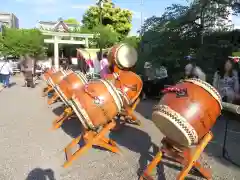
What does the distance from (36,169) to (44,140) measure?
1.17 m

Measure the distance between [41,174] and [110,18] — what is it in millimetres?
27431

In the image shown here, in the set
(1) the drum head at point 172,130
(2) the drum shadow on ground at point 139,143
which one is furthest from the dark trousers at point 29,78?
(1) the drum head at point 172,130

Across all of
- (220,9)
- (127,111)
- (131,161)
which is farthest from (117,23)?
(131,161)

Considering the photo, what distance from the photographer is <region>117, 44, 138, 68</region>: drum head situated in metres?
6.25

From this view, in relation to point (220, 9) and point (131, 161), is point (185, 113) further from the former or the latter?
point (220, 9)

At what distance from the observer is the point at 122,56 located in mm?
6316

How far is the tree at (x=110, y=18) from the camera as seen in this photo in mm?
29381

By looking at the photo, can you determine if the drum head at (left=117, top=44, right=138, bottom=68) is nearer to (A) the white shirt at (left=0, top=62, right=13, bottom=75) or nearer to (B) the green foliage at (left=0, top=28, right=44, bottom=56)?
(A) the white shirt at (left=0, top=62, right=13, bottom=75)

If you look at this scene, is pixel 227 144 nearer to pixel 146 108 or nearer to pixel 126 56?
pixel 126 56

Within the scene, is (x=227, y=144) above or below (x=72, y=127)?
above

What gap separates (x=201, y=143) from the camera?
294 centimetres

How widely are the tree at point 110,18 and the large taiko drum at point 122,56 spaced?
2316 centimetres

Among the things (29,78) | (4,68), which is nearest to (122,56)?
(4,68)

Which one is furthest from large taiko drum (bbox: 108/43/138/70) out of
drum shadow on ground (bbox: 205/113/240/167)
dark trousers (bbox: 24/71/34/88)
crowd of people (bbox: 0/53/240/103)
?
dark trousers (bbox: 24/71/34/88)
